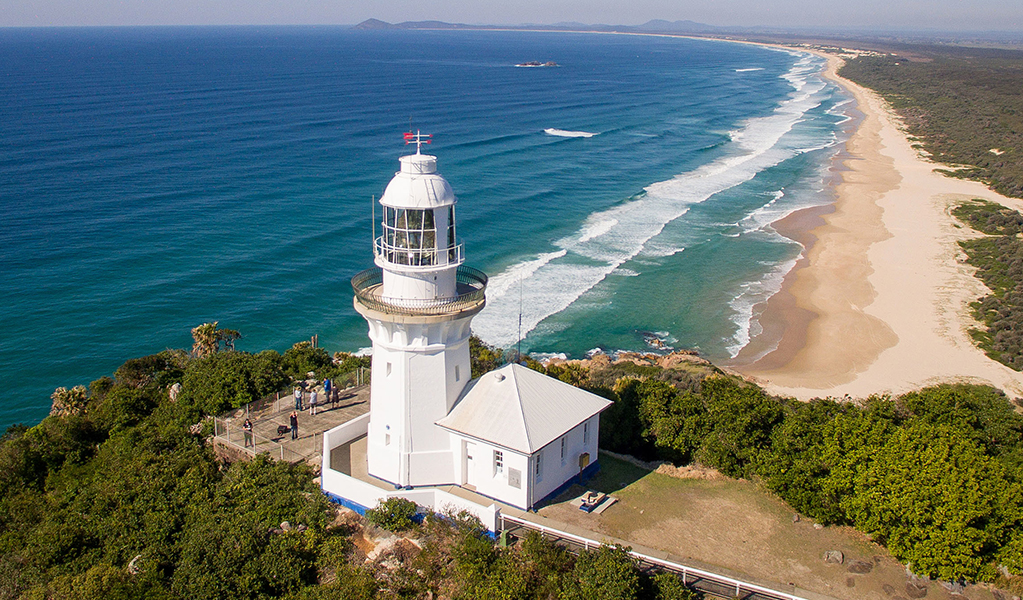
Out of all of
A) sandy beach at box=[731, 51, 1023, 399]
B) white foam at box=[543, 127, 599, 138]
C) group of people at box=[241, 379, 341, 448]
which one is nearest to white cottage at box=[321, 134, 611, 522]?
group of people at box=[241, 379, 341, 448]

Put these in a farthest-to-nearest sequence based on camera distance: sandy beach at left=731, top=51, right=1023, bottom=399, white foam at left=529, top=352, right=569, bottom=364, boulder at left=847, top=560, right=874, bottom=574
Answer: white foam at left=529, top=352, right=569, bottom=364, sandy beach at left=731, top=51, right=1023, bottom=399, boulder at left=847, top=560, right=874, bottom=574

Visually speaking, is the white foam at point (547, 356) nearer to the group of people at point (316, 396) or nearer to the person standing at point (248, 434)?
the group of people at point (316, 396)

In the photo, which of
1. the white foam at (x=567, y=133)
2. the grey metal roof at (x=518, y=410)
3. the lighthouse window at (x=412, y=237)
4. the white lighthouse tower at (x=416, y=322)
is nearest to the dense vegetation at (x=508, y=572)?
the grey metal roof at (x=518, y=410)

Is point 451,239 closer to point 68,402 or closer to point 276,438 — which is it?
point 276,438

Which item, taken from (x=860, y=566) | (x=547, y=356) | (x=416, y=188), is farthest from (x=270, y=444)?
(x=547, y=356)

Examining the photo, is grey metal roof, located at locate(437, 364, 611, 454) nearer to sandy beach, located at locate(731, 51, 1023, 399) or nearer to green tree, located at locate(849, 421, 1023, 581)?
green tree, located at locate(849, 421, 1023, 581)

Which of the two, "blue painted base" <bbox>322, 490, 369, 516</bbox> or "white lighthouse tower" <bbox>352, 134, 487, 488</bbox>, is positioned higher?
"white lighthouse tower" <bbox>352, 134, 487, 488</bbox>
